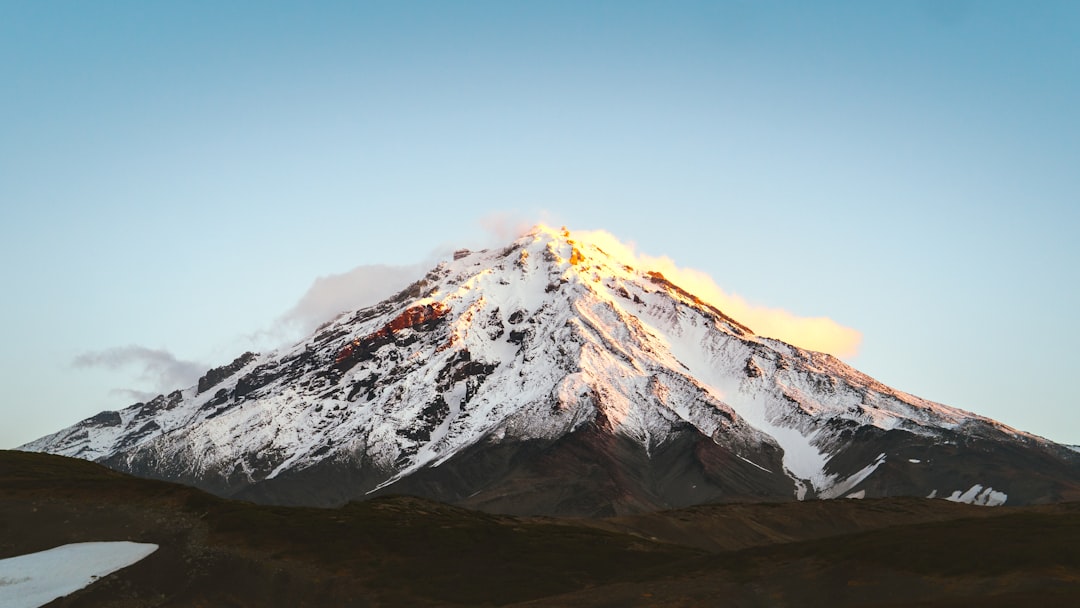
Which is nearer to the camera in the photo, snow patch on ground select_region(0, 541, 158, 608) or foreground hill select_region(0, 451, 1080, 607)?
foreground hill select_region(0, 451, 1080, 607)

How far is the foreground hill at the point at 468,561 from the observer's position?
115 meters

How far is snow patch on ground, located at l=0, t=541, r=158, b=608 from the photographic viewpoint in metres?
122

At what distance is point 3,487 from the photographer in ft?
520

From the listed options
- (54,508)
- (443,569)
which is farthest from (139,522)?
(443,569)

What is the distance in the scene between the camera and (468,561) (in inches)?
6048

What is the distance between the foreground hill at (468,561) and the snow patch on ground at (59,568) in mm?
2174

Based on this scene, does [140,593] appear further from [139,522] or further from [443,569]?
[443,569]

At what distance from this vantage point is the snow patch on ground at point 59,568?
12206 centimetres

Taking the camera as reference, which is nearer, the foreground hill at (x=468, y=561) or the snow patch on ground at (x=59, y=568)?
the foreground hill at (x=468, y=561)

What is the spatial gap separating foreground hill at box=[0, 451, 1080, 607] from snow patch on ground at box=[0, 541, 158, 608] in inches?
85.6

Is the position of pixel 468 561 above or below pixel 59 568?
below

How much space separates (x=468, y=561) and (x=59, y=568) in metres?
A: 58.5

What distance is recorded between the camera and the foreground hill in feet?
379

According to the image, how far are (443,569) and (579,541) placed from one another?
37320mm
